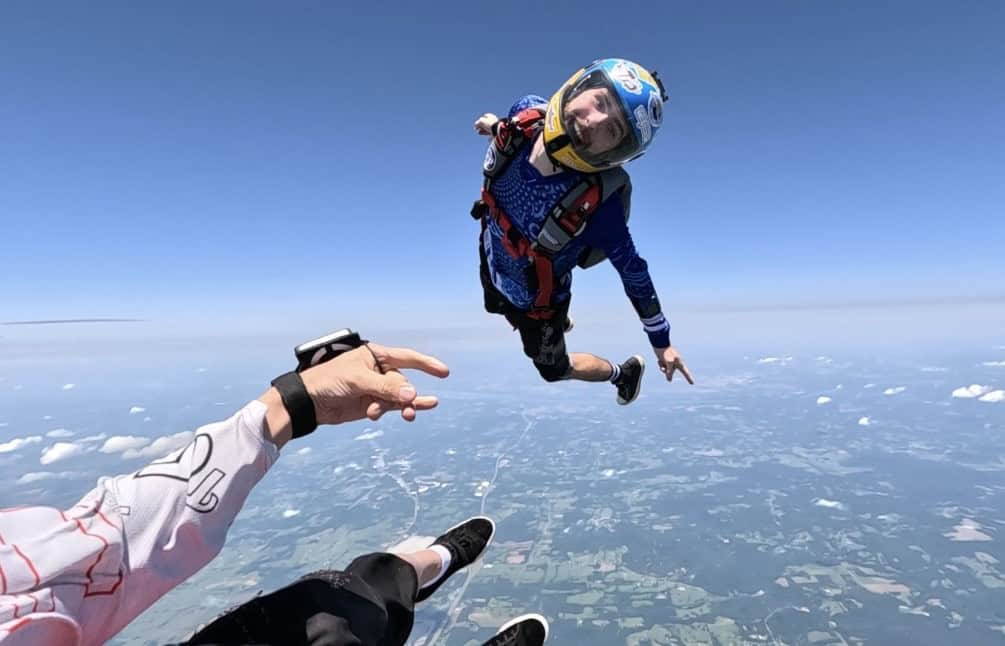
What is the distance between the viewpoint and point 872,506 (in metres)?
81.8

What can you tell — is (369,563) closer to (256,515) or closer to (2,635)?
(2,635)

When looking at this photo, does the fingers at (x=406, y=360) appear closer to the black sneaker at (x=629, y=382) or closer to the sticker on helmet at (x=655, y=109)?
the sticker on helmet at (x=655, y=109)

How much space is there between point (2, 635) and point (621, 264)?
3201 millimetres

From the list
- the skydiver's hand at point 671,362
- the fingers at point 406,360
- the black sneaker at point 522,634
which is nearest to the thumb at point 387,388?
the fingers at point 406,360

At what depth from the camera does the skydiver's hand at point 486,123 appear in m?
3.42

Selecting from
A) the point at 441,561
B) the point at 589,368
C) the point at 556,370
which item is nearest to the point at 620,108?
the point at 556,370

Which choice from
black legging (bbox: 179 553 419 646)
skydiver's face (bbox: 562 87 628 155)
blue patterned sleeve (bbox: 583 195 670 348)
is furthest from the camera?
blue patterned sleeve (bbox: 583 195 670 348)

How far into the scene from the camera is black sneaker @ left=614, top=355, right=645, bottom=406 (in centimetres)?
485

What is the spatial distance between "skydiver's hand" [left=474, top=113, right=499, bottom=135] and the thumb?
2.53m

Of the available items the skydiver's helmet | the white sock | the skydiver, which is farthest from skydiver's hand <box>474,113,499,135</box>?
the white sock

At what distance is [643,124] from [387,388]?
224cm

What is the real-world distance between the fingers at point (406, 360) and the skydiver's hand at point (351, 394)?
4 centimetres

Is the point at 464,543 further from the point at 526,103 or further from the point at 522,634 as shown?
the point at 526,103

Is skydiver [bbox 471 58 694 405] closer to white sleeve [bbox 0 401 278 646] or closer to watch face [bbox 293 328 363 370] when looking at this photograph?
watch face [bbox 293 328 363 370]
